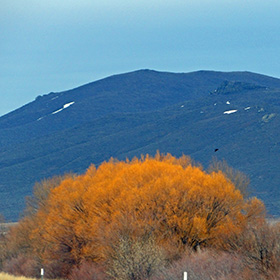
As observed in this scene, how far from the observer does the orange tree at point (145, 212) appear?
3553cm

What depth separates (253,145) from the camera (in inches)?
6693

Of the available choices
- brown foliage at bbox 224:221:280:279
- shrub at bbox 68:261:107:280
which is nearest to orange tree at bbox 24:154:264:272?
shrub at bbox 68:261:107:280

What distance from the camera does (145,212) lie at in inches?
1443

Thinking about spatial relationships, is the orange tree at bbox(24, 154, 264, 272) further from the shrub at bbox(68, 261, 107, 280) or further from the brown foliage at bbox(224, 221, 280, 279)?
the brown foliage at bbox(224, 221, 280, 279)

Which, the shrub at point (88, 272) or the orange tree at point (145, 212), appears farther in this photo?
the orange tree at point (145, 212)

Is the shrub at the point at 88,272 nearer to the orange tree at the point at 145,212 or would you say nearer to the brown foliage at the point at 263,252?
the orange tree at the point at 145,212

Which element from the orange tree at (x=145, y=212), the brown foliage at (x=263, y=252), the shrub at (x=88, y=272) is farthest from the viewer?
the orange tree at (x=145, y=212)

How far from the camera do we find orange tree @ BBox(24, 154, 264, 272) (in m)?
35.5

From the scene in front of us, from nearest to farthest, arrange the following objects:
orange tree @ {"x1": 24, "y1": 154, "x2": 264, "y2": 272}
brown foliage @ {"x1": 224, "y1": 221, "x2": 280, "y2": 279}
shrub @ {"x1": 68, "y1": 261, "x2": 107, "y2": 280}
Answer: brown foliage @ {"x1": 224, "y1": 221, "x2": 280, "y2": 279} → shrub @ {"x1": 68, "y1": 261, "x2": 107, "y2": 280} → orange tree @ {"x1": 24, "y1": 154, "x2": 264, "y2": 272}

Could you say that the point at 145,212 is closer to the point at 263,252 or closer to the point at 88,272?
the point at 88,272

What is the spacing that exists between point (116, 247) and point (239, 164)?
128 m

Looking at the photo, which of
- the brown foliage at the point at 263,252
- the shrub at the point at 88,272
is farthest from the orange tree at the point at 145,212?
the brown foliage at the point at 263,252

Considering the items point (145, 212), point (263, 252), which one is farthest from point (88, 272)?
point (263, 252)

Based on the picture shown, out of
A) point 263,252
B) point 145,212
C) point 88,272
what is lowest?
point 88,272
